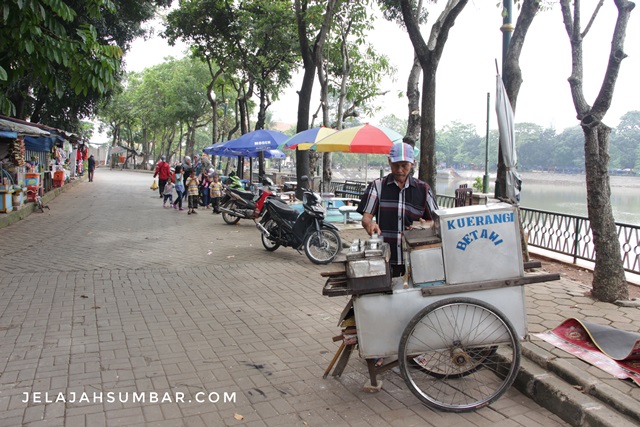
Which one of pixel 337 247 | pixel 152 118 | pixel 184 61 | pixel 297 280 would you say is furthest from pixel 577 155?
pixel 152 118

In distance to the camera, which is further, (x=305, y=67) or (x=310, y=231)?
(x=305, y=67)

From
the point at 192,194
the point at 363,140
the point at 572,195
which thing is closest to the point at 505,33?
the point at 363,140

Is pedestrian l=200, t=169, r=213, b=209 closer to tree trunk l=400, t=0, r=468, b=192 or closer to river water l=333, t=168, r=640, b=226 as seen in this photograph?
river water l=333, t=168, r=640, b=226

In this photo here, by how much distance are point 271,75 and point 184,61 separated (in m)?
19.0

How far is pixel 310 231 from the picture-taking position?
8.41 m

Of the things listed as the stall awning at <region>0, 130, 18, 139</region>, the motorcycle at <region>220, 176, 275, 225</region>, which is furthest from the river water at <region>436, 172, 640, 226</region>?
the stall awning at <region>0, 130, 18, 139</region>

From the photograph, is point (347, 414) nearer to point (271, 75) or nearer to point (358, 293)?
point (358, 293)

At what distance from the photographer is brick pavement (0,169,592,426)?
10.9 ft

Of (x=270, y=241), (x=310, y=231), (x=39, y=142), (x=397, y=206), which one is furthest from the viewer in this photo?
(x=39, y=142)

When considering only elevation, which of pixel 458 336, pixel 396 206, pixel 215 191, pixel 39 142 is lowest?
pixel 458 336

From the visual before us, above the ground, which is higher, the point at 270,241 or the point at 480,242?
the point at 480,242

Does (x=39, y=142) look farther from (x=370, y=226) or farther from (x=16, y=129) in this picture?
(x=370, y=226)

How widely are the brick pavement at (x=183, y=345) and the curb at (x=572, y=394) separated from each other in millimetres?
91

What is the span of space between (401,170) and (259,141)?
11816 mm
